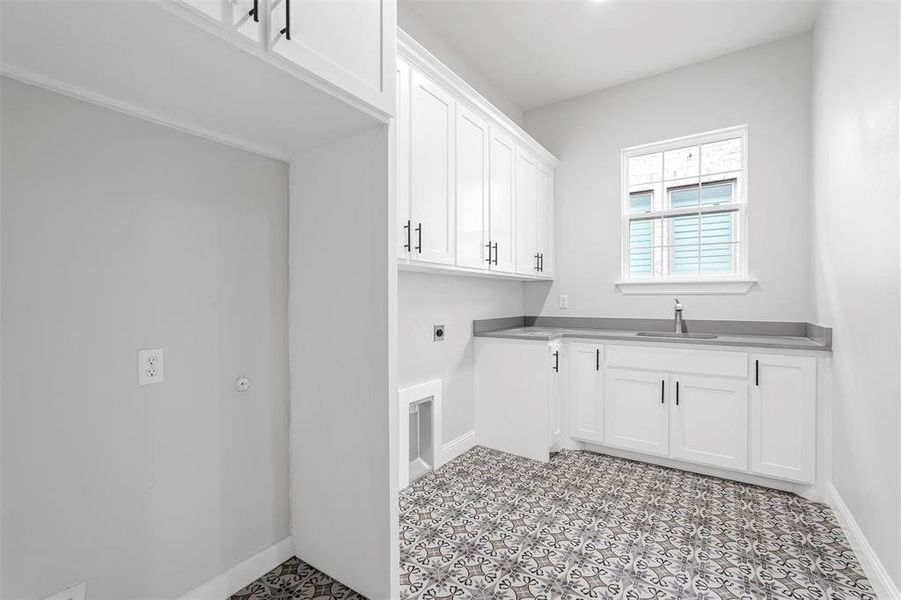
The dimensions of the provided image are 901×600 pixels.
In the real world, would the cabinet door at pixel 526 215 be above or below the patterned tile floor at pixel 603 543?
above

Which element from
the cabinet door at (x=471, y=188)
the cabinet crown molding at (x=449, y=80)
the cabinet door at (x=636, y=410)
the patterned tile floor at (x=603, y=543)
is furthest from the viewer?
the cabinet door at (x=636, y=410)

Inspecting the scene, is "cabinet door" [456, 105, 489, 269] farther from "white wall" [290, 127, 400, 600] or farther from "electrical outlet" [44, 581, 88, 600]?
"electrical outlet" [44, 581, 88, 600]

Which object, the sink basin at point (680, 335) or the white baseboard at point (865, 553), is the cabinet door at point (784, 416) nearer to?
the white baseboard at point (865, 553)

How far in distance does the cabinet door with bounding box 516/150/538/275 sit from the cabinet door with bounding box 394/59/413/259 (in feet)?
4.34

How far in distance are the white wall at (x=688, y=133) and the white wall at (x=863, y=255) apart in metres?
0.40

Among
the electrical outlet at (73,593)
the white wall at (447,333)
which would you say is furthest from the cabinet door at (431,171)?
the electrical outlet at (73,593)

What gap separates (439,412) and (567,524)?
1050 mm

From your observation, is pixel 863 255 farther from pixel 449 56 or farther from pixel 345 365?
pixel 449 56

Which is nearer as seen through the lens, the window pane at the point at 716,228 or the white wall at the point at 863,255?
the white wall at the point at 863,255

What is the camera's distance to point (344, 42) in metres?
1.34

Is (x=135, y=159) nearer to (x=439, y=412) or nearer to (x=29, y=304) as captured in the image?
(x=29, y=304)

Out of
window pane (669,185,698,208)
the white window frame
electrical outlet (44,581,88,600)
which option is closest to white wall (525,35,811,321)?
the white window frame

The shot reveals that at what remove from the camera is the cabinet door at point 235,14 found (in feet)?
3.20

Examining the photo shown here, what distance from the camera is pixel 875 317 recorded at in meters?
1.79
